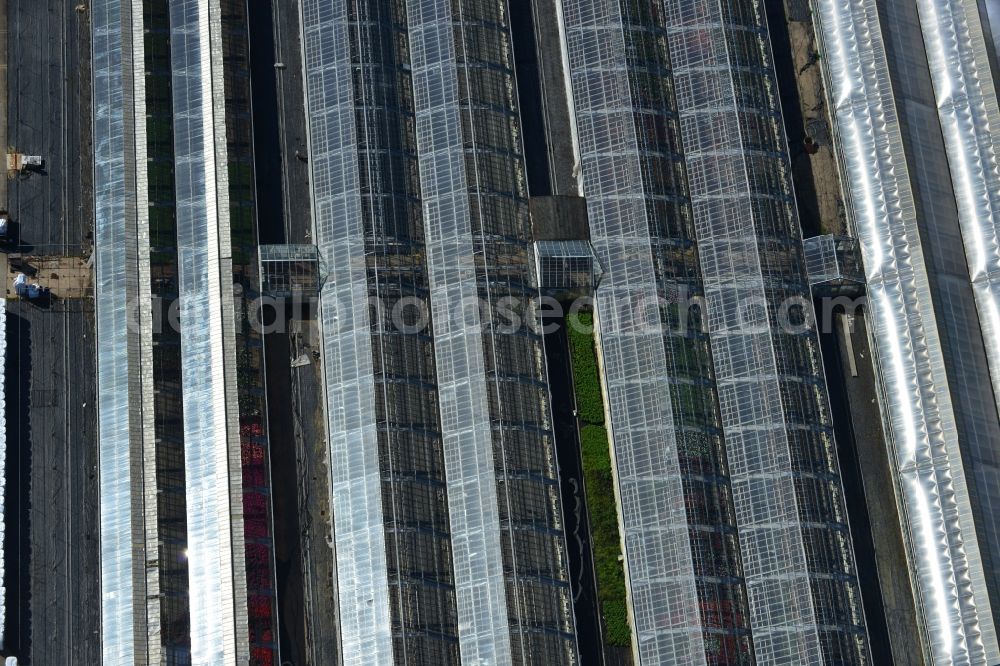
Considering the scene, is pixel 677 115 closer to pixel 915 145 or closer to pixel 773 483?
pixel 915 145

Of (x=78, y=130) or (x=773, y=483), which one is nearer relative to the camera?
(x=773, y=483)

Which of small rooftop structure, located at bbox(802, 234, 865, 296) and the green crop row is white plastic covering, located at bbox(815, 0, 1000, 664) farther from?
the green crop row

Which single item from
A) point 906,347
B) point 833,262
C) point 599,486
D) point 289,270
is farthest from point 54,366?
point 906,347

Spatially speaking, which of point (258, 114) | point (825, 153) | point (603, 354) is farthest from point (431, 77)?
point (825, 153)

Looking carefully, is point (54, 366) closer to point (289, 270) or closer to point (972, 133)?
point (289, 270)

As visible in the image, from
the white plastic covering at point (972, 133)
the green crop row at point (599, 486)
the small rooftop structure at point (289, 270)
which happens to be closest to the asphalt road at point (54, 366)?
the small rooftop structure at point (289, 270)

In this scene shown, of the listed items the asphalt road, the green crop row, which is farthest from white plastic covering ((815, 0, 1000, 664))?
the asphalt road
